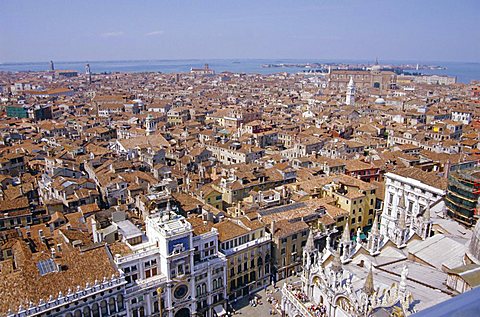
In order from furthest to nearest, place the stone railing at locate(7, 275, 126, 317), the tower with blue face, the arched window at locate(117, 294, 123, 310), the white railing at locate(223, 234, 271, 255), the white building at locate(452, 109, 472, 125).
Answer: the white building at locate(452, 109, 472, 125), the white railing at locate(223, 234, 271, 255), the tower with blue face, the arched window at locate(117, 294, 123, 310), the stone railing at locate(7, 275, 126, 317)

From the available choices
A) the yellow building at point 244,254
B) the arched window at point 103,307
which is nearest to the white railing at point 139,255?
the arched window at point 103,307

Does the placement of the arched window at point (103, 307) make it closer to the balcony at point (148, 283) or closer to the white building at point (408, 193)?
the balcony at point (148, 283)

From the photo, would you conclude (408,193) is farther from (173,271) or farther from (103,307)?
(103,307)

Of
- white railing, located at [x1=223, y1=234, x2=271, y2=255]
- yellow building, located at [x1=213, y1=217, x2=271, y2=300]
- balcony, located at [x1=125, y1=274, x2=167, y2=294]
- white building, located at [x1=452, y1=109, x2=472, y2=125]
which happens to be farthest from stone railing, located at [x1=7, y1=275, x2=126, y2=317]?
white building, located at [x1=452, y1=109, x2=472, y2=125]

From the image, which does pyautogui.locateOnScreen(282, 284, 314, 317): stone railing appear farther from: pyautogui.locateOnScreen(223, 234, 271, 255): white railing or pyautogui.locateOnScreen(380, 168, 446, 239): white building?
pyautogui.locateOnScreen(380, 168, 446, 239): white building

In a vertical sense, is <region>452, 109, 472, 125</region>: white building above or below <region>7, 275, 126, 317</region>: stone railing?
below

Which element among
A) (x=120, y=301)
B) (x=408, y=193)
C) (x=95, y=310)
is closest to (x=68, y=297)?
(x=95, y=310)

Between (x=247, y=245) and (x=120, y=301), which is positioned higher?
(x=247, y=245)

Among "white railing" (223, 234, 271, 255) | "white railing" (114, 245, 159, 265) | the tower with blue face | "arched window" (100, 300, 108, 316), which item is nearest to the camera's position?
"arched window" (100, 300, 108, 316)

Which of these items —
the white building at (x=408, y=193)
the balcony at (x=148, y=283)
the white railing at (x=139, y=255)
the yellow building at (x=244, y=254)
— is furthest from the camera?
the white building at (x=408, y=193)

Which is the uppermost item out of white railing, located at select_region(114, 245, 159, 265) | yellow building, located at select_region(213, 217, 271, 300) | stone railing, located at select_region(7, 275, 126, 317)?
white railing, located at select_region(114, 245, 159, 265)

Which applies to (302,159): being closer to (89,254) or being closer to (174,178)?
(174,178)

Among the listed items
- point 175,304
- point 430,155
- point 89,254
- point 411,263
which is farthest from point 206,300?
point 430,155
